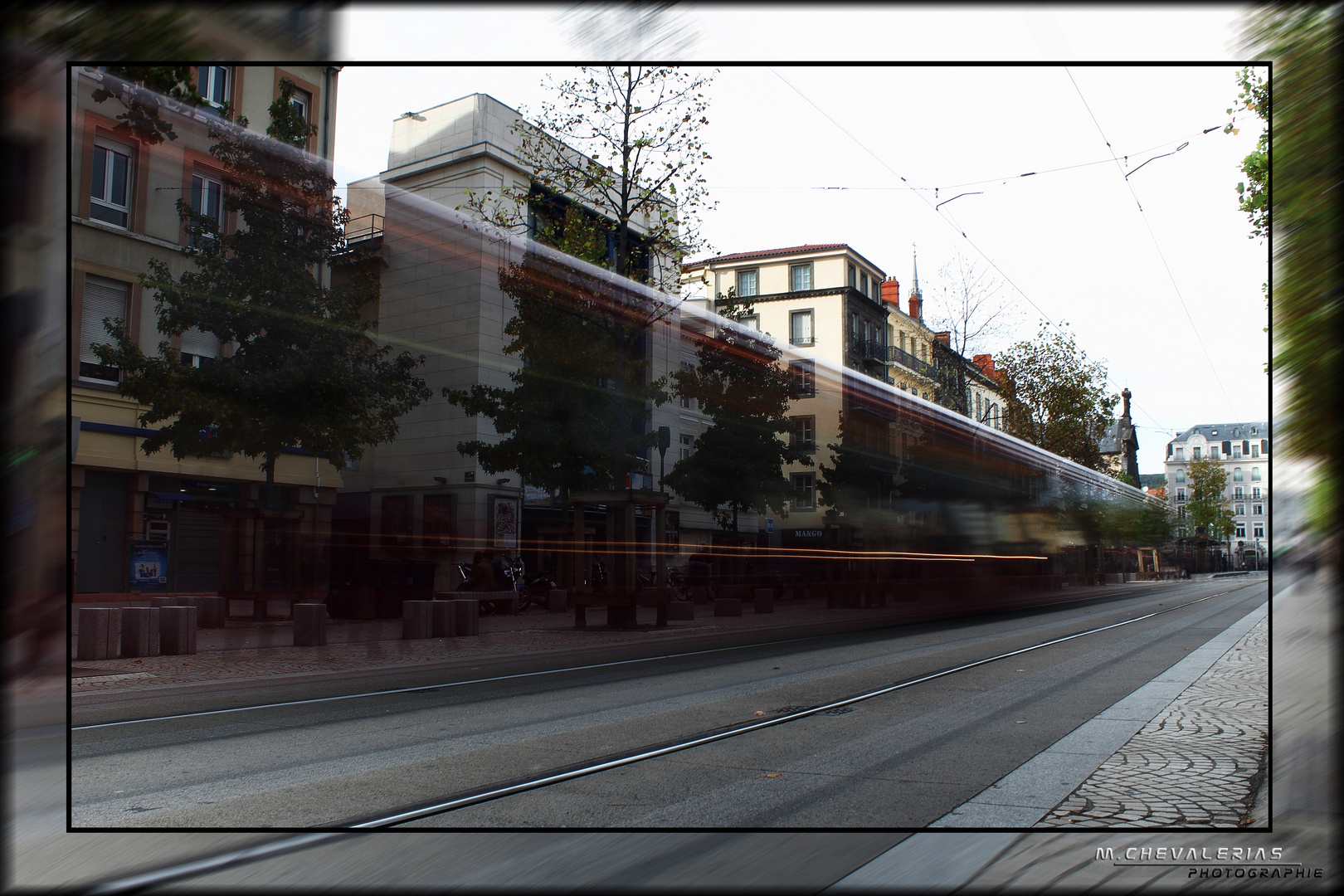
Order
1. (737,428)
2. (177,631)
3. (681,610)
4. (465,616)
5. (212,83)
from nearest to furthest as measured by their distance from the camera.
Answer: (212,83), (465,616), (681,610), (737,428), (177,631)

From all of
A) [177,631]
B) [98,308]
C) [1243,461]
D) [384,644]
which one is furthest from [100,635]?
[1243,461]

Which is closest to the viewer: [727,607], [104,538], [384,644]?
[104,538]

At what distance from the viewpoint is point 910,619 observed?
10.6 m

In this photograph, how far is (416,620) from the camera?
5.38m

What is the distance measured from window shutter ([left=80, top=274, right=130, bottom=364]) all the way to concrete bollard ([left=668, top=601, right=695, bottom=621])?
416 cm

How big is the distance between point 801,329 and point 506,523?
13.8 feet

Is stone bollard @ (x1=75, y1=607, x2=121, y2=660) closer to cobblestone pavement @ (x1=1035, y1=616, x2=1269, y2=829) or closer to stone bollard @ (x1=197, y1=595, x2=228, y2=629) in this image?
stone bollard @ (x1=197, y1=595, x2=228, y2=629)

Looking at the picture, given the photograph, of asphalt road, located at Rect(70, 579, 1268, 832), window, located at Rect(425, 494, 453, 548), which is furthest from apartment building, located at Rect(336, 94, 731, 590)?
asphalt road, located at Rect(70, 579, 1268, 832)

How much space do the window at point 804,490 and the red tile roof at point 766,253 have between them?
288cm

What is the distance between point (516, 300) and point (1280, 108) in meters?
4.76

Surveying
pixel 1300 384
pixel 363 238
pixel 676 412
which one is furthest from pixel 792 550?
pixel 1300 384

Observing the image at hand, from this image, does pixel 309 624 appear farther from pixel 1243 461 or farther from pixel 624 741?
pixel 1243 461

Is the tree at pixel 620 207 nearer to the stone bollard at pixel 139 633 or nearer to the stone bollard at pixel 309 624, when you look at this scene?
the stone bollard at pixel 309 624

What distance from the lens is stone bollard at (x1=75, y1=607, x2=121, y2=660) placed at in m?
9.46
